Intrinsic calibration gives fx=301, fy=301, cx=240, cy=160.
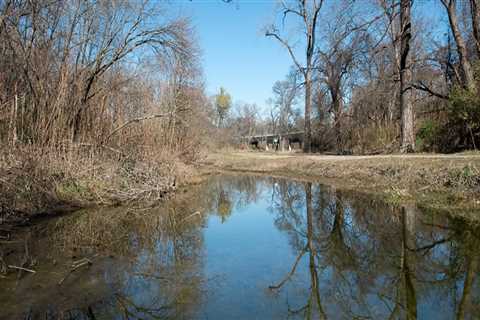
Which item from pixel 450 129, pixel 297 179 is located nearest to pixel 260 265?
pixel 297 179

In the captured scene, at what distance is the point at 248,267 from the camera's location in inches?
139

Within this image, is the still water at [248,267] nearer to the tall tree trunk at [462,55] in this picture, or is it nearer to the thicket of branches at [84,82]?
the thicket of branches at [84,82]

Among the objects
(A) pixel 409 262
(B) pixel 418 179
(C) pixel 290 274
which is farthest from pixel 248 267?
(B) pixel 418 179

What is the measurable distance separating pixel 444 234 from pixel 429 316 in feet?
7.55

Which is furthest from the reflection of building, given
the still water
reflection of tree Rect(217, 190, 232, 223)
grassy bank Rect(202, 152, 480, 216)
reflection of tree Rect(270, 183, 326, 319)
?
the still water

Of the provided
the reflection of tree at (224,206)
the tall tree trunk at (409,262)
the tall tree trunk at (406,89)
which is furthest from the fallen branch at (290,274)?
the tall tree trunk at (406,89)

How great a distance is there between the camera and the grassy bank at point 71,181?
5.07 m

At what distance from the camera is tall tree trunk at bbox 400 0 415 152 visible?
12.4 metres

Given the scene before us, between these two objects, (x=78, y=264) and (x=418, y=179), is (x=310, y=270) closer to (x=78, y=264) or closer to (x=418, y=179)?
(x=78, y=264)

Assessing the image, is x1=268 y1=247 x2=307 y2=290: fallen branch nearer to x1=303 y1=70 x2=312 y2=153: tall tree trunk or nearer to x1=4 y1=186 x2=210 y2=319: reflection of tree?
x1=4 y1=186 x2=210 y2=319: reflection of tree

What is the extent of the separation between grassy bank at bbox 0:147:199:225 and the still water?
0.48m

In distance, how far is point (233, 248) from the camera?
4.27 m

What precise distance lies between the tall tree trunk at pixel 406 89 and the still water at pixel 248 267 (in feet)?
25.4

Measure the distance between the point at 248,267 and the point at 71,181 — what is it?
4521 mm
